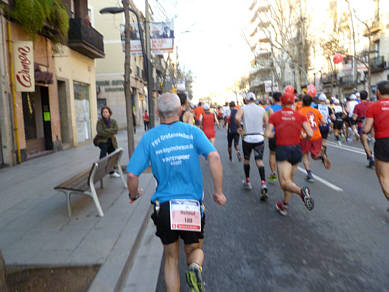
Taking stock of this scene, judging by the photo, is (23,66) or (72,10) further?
(72,10)

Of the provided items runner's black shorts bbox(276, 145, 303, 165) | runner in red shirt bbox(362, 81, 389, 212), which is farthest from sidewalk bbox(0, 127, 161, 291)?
runner in red shirt bbox(362, 81, 389, 212)

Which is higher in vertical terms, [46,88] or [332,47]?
[332,47]

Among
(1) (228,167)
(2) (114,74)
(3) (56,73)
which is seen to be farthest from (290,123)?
(2) (114,74)

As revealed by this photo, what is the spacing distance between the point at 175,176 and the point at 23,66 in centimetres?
1049

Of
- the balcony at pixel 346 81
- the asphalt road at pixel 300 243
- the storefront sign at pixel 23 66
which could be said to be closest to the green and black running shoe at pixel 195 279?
the asphalt road at pixel 300 243

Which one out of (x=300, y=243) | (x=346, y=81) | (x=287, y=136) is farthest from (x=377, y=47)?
(x=300, y=243)

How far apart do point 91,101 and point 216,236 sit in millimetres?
17934

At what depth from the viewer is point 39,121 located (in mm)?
15508

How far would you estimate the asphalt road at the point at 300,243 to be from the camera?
3408 millimetres

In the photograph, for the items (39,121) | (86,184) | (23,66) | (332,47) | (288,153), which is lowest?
(86,184)

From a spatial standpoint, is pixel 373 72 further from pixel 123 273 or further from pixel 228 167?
pixel 123 273

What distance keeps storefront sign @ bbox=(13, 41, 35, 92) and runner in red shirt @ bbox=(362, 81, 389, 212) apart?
32.8 feet

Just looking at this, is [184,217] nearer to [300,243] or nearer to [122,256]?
[122,256]

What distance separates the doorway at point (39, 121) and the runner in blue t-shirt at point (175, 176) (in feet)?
41.8
